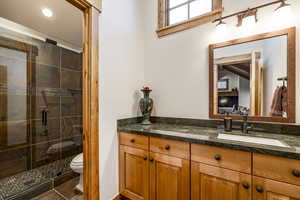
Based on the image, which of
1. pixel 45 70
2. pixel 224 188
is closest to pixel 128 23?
pixel 45 70

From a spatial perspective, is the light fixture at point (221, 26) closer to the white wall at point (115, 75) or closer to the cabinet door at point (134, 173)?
the white wall at point (115, 75)

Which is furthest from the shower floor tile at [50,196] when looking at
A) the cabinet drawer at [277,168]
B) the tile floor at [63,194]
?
the cabinet drawer at [277,168]

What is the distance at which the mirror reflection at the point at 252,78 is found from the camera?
1.25 m

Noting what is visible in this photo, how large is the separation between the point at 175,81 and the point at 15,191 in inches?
91.2

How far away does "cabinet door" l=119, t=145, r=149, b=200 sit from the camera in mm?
1371

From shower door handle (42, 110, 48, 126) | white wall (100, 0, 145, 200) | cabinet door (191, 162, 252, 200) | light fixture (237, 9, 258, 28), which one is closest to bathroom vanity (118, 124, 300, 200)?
cabinet door (191, 162, 252, 200)

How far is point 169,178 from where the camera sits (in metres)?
1.23

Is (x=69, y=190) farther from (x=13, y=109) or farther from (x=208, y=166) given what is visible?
(x=208, y=166)

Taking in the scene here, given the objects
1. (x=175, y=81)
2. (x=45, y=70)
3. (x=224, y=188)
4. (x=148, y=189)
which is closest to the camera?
(x=224, y=188)

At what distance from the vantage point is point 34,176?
1.94 metres

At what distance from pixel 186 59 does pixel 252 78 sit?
2.35 ft

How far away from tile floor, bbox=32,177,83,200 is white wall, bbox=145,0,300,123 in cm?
145

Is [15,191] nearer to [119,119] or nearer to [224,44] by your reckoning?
[119,119]

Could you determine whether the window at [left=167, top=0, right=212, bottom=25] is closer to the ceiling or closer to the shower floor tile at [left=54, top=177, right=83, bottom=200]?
the ceiling
